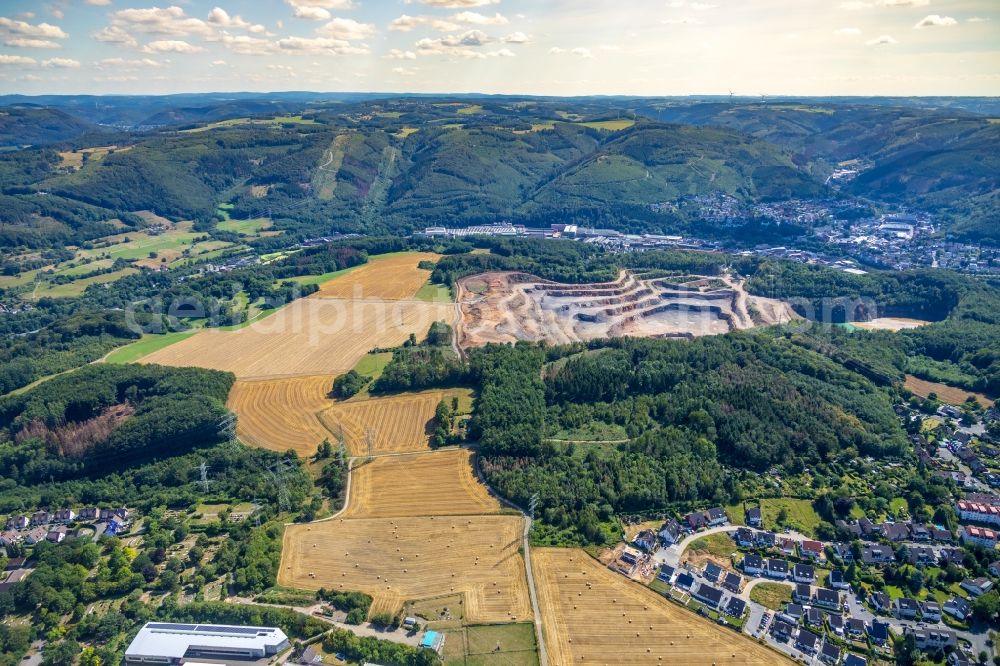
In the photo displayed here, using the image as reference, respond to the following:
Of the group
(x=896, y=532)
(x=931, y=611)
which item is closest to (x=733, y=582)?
(x=931, y=611)

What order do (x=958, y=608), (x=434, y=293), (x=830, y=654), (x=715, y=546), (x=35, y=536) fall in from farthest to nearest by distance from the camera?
(x=434, y=293) → (x=35, y=536) → (x=715, y=546) → (x=958, y=608) → (x=830, y=654)

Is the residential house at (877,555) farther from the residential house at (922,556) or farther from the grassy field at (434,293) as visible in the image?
the grassy field at (434,293)

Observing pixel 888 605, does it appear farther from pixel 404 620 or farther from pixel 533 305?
pixel 533 305

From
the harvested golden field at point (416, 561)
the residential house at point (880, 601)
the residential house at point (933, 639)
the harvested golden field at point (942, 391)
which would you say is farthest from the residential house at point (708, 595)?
the harvested golden field at point (942, 391)

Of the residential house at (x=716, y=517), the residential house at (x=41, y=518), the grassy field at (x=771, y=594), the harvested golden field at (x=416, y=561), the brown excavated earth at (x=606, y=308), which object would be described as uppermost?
the brown excavated earth at (x=606, y=308)

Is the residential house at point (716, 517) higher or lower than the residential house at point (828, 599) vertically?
higher

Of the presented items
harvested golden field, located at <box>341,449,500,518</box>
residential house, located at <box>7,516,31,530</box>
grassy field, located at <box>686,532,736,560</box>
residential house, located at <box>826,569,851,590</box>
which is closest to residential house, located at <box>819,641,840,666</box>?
residential house, located at <box>826,569,851,590</box>

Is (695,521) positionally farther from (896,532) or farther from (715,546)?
(896,532)
